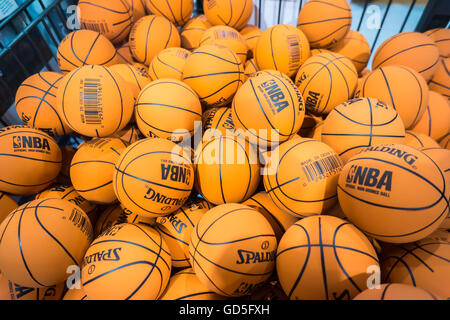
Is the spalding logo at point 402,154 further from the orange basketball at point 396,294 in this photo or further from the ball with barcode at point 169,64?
the ball with barcode at point 169,64

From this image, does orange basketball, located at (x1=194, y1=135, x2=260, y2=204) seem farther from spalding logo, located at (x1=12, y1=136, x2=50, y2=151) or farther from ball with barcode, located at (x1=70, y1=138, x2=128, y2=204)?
spalding logo, located at (x1=12, y1=136, x2=50, y2=151)

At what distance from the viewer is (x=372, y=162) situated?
1.11m

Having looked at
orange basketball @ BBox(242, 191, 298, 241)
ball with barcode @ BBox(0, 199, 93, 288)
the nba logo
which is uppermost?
the nba logo

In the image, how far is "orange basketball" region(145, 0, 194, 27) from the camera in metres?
2.42

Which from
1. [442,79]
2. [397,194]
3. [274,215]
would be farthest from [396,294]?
[442,79]

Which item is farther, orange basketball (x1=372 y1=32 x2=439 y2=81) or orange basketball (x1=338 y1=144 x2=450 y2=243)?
orange basketball (x1=372 y1=32 x2=439 y2=81)

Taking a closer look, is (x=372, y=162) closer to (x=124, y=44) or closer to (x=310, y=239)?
(x=310, y=239)

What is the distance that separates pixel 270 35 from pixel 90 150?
161cm

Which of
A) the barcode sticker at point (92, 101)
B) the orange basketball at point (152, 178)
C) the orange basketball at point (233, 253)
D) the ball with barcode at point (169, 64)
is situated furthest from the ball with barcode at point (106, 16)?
the orange basketball at point (233, 253)

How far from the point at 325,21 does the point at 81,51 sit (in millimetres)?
2019

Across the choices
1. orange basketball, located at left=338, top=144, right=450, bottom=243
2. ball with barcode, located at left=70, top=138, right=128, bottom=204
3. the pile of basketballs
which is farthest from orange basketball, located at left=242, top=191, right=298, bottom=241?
ball with barcode, located at left=70, top=138, right=128, bottom=204

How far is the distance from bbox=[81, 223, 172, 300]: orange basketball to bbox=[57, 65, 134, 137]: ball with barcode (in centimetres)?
66

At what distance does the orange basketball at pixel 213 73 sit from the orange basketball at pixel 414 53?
1.25 meters

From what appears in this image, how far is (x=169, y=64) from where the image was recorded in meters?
1.95
